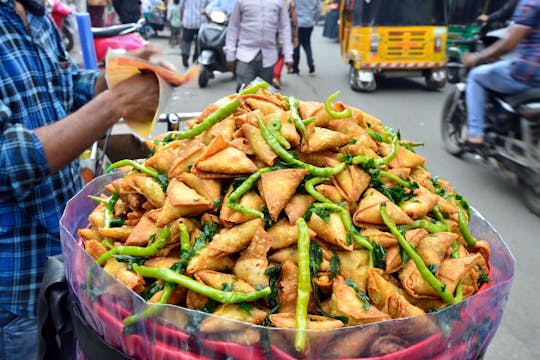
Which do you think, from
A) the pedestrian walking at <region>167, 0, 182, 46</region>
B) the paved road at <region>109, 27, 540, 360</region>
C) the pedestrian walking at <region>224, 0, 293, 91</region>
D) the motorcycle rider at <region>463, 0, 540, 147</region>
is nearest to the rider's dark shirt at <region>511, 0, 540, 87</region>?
the motorcycle rider at <region>463, 0, 540, 147</region>

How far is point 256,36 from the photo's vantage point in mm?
6914

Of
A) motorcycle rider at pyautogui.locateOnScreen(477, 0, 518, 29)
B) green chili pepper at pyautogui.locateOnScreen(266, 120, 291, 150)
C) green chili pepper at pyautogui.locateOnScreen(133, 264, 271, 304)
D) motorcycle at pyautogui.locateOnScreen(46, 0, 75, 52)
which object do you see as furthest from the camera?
motorcycle rider at pyautogui.locateOnScreen(477, 0, 518, 29)

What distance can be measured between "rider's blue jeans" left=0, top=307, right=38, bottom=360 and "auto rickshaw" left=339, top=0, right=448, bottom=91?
324 inches

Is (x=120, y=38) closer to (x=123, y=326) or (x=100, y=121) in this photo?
(x=100, y=121)

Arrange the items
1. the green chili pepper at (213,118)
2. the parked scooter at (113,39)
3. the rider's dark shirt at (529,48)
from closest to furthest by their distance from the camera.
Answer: the green chili pepper at (213,118)
the parked scooter at (113,39)
the rider's dark shirt at (529,48)

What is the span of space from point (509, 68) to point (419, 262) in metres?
4.40

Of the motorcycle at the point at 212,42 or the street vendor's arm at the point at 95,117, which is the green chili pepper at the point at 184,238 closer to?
the street vendor's arm at the point at 95,117

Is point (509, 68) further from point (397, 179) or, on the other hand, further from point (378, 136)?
point (397, 179)

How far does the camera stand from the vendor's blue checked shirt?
1.74 m

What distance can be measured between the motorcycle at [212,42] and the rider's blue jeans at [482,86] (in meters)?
5.55

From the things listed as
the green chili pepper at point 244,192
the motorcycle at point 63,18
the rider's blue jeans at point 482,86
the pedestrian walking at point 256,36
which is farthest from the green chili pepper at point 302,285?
the pedestrian walking at point 256,36

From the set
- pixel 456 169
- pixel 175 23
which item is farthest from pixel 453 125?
pixel 175 23

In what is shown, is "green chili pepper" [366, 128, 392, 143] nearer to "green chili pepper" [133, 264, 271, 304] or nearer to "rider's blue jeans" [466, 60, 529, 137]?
"green chili pepper" [133, 264, 271, 304]

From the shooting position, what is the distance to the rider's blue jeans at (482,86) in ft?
16.6
